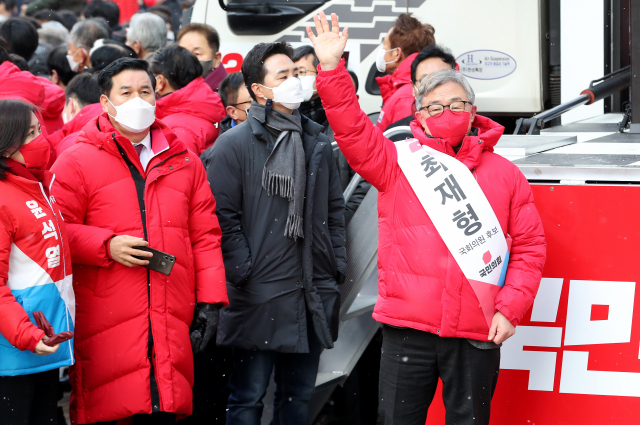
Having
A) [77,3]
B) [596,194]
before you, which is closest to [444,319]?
[596,194]

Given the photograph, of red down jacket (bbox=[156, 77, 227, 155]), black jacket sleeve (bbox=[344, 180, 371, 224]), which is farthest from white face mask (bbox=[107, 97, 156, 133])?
black jacket sleeve (bbox=[344, 180, 371, 224])

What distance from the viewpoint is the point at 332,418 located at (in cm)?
434

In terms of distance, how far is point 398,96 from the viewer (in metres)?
4.61

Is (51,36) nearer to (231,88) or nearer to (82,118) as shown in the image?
(82,118)

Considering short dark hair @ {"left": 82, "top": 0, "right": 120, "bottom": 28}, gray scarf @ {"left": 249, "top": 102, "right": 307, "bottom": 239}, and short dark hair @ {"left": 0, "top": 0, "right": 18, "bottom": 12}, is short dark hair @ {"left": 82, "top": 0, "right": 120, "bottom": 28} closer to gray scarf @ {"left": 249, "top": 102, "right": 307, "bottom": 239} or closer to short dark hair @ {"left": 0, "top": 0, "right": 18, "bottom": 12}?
short dark hair @ {"left": 0, "top": 0, "right": 18, "bottom": 12}

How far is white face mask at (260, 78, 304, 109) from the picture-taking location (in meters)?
3.45

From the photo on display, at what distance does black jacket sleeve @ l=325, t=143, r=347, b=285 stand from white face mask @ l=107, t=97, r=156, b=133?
2.92 feet

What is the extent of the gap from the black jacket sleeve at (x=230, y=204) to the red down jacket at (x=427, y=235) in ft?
2.20

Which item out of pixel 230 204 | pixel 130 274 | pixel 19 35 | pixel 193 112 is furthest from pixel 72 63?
pixel 130 274

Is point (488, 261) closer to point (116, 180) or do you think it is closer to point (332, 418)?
point (116, 180)

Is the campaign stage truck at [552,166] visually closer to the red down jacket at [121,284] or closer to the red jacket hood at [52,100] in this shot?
the red down jacket at [121,284]

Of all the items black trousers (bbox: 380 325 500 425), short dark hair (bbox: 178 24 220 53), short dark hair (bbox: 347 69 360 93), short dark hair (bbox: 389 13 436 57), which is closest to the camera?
black trousers (bbox: 380 325 500 425)

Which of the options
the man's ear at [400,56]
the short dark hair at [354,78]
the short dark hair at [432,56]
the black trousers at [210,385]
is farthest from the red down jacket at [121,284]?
the short dark hair at [354,78]

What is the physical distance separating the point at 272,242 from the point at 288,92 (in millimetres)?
675
